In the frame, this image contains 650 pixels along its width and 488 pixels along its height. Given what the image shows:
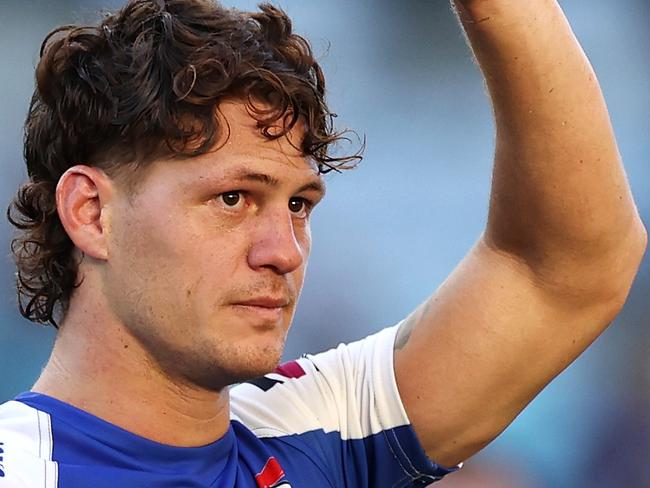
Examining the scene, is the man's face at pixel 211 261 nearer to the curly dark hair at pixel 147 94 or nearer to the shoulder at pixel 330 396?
the curly dark hair at pixel 147 94

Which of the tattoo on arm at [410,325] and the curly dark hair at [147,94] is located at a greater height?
the curly dark hair at [147,94]

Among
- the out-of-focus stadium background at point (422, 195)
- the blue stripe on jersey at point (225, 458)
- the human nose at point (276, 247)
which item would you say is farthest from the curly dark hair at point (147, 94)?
the out-of-focus stadium background at point (422, 195)

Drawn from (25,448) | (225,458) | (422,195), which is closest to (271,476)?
(225,458)

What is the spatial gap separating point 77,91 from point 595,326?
936mm

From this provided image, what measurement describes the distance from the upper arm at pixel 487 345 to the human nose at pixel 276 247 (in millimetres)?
321

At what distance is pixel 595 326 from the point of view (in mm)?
1895

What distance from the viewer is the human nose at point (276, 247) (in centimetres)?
170

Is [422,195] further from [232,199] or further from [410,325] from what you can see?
[232,199]

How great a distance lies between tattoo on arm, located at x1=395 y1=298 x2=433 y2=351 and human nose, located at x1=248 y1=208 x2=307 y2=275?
12.4 inches

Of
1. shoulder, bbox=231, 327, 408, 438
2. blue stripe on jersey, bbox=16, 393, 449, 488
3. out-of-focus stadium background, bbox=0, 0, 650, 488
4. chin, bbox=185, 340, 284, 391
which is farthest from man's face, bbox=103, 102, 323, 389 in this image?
out-of-focus stadium background, bbox=0, 0, 650, 488

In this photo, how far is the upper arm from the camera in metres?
1.87

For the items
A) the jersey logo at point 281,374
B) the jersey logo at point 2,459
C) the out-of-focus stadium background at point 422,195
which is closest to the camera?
the jersey logo at point 2,459

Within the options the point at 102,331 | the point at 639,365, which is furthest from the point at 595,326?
the point at 639,365

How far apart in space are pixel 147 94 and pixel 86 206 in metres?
0.20
